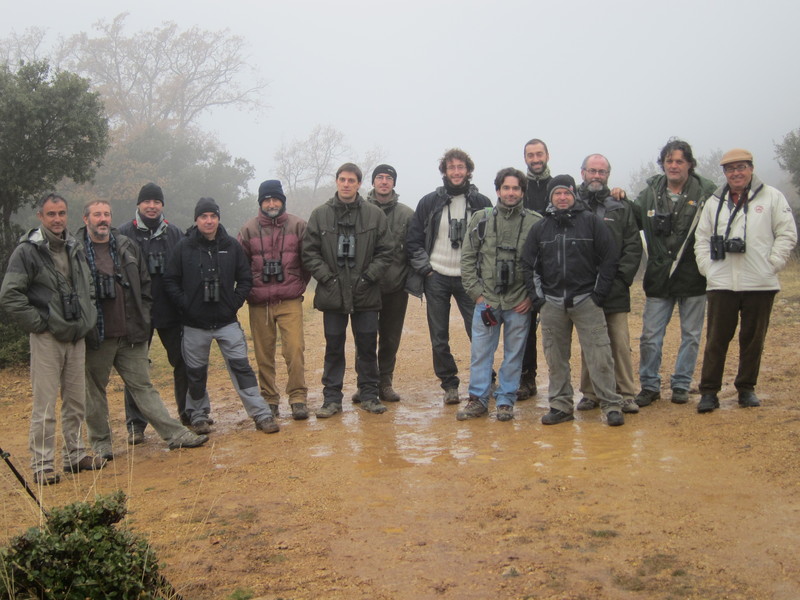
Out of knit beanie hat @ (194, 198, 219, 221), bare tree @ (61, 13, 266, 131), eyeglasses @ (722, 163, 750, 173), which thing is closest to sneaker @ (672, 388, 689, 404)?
eyeglasses @ (722, 163, 750, 173)

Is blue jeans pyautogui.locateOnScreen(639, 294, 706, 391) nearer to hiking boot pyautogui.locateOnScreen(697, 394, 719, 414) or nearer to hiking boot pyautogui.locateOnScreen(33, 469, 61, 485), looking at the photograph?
hiking boot pyautogui.locateOnScreen(697, 394, 719, 414)

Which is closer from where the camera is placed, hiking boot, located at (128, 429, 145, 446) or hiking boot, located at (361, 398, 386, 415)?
hiking boot, located at (128, 429, 145, 446)

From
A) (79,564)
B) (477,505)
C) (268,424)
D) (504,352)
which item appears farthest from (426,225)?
(79,564)

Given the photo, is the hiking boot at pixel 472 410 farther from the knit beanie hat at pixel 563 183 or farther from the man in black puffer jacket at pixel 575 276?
the knit beanie hat at pixel 563 183

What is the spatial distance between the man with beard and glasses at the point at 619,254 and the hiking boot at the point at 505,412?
84cm

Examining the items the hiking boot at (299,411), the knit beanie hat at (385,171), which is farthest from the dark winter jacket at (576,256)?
the hiking boot at (299,411)

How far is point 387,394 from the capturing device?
28.1 ft

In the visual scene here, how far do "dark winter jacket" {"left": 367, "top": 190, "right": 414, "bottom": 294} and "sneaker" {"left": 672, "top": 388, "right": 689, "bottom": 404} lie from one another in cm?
293

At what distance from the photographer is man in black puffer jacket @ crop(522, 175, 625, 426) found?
685 cm

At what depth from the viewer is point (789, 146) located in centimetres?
2603

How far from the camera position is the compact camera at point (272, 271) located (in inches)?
Result: 299

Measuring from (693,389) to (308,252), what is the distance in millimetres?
4187

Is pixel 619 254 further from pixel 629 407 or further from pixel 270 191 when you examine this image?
pixel 270 191

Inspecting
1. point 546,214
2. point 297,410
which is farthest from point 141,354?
point 546,214
